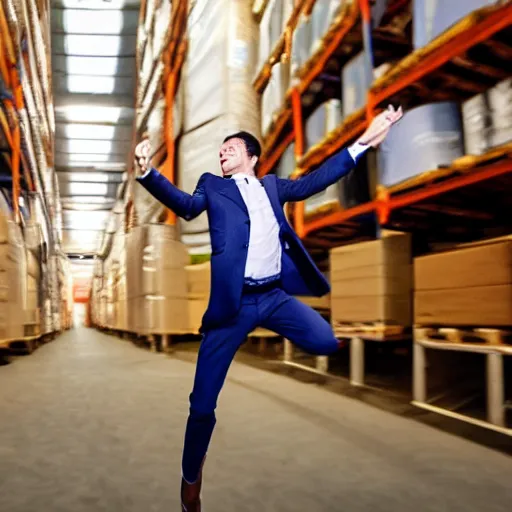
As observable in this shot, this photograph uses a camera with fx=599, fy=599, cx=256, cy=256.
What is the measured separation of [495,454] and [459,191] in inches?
61.7

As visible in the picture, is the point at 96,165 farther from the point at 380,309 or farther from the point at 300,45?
the point at 380,309

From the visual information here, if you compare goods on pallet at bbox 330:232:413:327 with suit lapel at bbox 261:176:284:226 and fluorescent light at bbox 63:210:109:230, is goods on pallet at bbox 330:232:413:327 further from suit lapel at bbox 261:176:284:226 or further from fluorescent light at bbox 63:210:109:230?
fluorescent light at bbox 63:210:109:230

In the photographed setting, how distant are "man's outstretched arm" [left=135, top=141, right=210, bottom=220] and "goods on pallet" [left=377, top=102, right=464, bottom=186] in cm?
195

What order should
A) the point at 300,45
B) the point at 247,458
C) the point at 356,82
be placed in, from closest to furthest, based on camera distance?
the point at 247,458, the point at 356,82, the point at 300,45

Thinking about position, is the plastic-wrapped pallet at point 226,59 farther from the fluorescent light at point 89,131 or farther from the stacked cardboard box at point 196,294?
the fluorescent light at point 89,131

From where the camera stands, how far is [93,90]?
1491 cm

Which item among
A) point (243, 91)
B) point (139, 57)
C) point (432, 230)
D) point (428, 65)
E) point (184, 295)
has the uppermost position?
point (139, 57)

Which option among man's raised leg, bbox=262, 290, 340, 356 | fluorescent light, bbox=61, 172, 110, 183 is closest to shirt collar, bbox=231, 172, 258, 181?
man's raised leg, bbox=262, 290, 340, 356

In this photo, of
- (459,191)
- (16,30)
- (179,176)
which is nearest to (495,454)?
(459,191)

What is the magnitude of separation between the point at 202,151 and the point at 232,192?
20.5 ft

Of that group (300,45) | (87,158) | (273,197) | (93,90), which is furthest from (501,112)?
(87,158)

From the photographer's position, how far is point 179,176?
8727mm

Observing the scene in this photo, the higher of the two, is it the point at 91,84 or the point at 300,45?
the point at 91,84

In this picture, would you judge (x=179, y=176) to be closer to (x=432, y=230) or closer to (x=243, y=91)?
(x=243, y=91)
